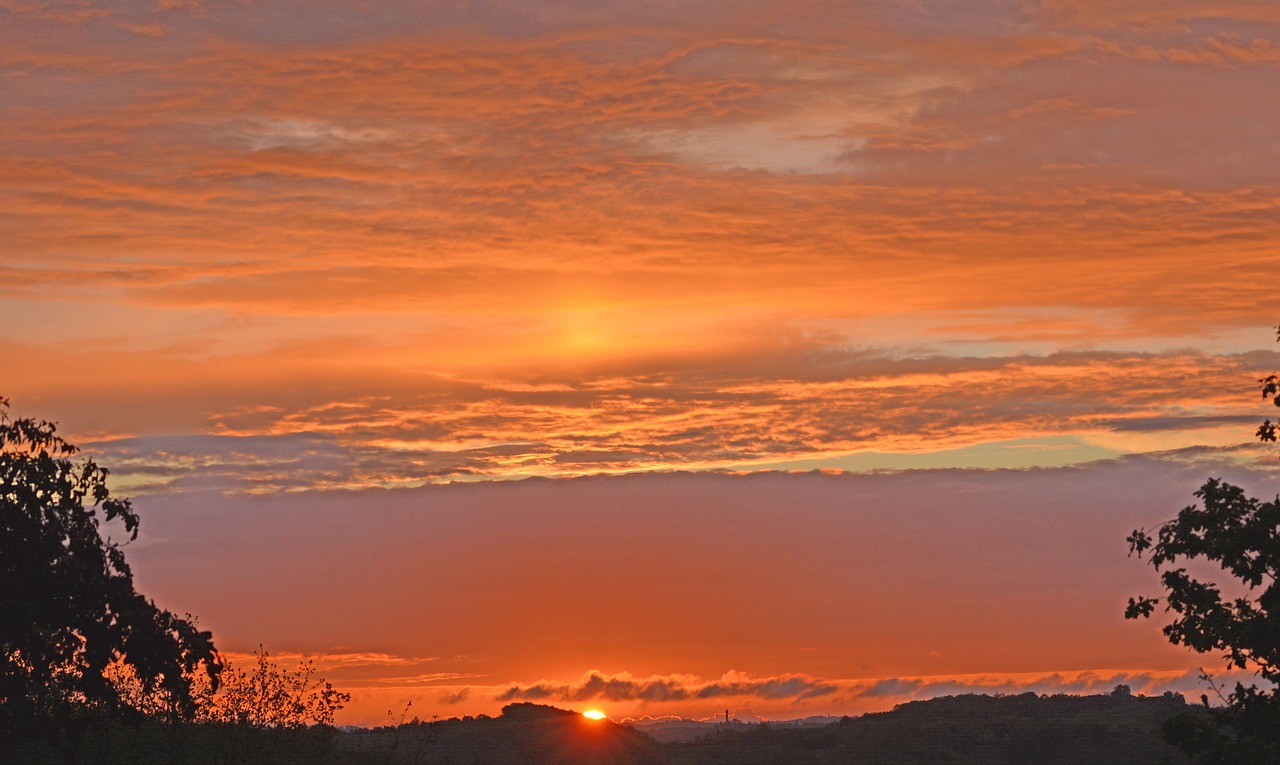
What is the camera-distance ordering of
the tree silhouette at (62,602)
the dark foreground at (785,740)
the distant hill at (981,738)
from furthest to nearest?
1. the distant hill at (981,738)
2. the dark foreground at (785,740)
3. the tree silhouette at (62,602)

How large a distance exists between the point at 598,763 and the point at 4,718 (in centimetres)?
5183

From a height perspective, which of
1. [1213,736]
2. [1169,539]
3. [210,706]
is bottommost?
[1213,736]

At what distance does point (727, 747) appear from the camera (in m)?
110

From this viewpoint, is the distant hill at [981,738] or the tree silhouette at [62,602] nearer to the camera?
the tree silhouette at [62,602]

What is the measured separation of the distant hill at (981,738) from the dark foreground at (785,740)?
0.44ft

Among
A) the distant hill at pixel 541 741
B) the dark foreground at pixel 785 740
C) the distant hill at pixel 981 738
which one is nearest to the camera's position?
the dark foreground at pixel 785 740

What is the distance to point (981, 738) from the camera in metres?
103

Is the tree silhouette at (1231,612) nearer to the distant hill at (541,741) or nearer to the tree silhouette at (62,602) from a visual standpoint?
the tree silhouette at (62,602)

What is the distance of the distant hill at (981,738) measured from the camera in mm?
94500

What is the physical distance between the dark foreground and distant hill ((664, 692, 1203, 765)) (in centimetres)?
14

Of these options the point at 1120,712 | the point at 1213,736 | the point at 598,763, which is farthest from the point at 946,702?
the point at 1213,736

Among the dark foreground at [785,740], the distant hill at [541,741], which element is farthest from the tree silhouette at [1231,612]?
the distant hill at [541,741]

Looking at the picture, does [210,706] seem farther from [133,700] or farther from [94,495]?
[94,495]

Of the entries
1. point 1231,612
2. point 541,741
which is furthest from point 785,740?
point 1231,612
